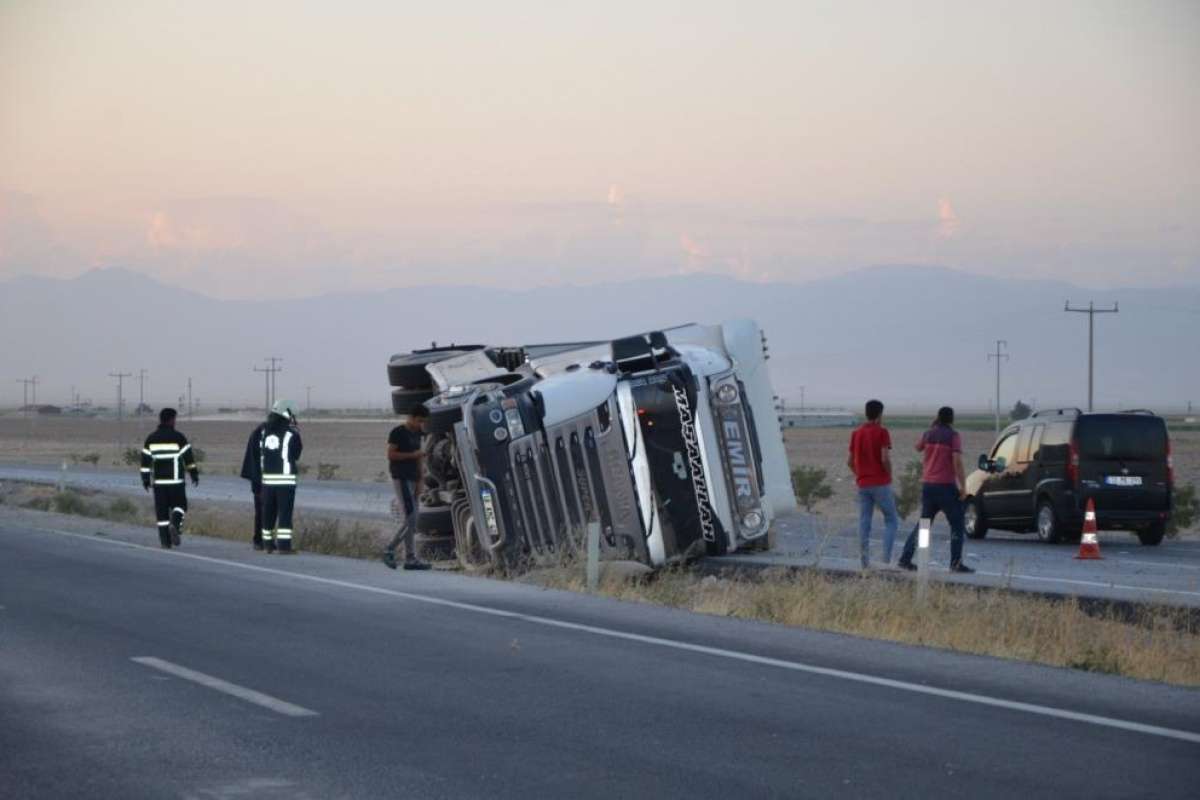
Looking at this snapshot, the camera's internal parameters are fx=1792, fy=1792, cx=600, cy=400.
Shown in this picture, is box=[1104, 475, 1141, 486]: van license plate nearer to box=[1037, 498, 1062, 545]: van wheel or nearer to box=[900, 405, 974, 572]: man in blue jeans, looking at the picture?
box=[1037, 498, 1062, 545]: van wheel

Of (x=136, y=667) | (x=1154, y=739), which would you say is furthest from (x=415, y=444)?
(x=1154, y=739)

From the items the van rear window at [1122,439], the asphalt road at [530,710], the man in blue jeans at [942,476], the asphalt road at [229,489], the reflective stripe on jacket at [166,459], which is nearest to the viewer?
the asphalt road at [530,710]

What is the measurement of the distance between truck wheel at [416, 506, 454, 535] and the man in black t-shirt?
10 cm

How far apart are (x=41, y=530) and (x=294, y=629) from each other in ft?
47.7

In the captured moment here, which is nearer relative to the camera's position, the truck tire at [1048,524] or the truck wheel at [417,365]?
the truck wheel at [417,365]

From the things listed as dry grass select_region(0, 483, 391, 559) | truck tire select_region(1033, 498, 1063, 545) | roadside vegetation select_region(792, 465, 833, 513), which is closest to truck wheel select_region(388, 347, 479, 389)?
dry grass select_region(0, 483, 391, 559)

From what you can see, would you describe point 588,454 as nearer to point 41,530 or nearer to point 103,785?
point 103,785

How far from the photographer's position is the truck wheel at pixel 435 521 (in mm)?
19703

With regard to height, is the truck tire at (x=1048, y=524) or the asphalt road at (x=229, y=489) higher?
the truck tire at (x=1048, y=524)

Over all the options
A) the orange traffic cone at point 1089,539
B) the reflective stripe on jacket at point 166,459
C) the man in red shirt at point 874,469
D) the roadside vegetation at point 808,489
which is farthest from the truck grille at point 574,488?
the roadside vegetation at point 808,489

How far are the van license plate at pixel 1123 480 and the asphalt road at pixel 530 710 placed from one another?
1349 centimetres

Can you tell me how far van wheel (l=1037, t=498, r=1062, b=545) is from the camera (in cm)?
2720

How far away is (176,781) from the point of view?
7.91 meters

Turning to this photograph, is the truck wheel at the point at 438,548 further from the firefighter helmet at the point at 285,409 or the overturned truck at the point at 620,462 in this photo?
the firefighter helmet at the point at 285,409
